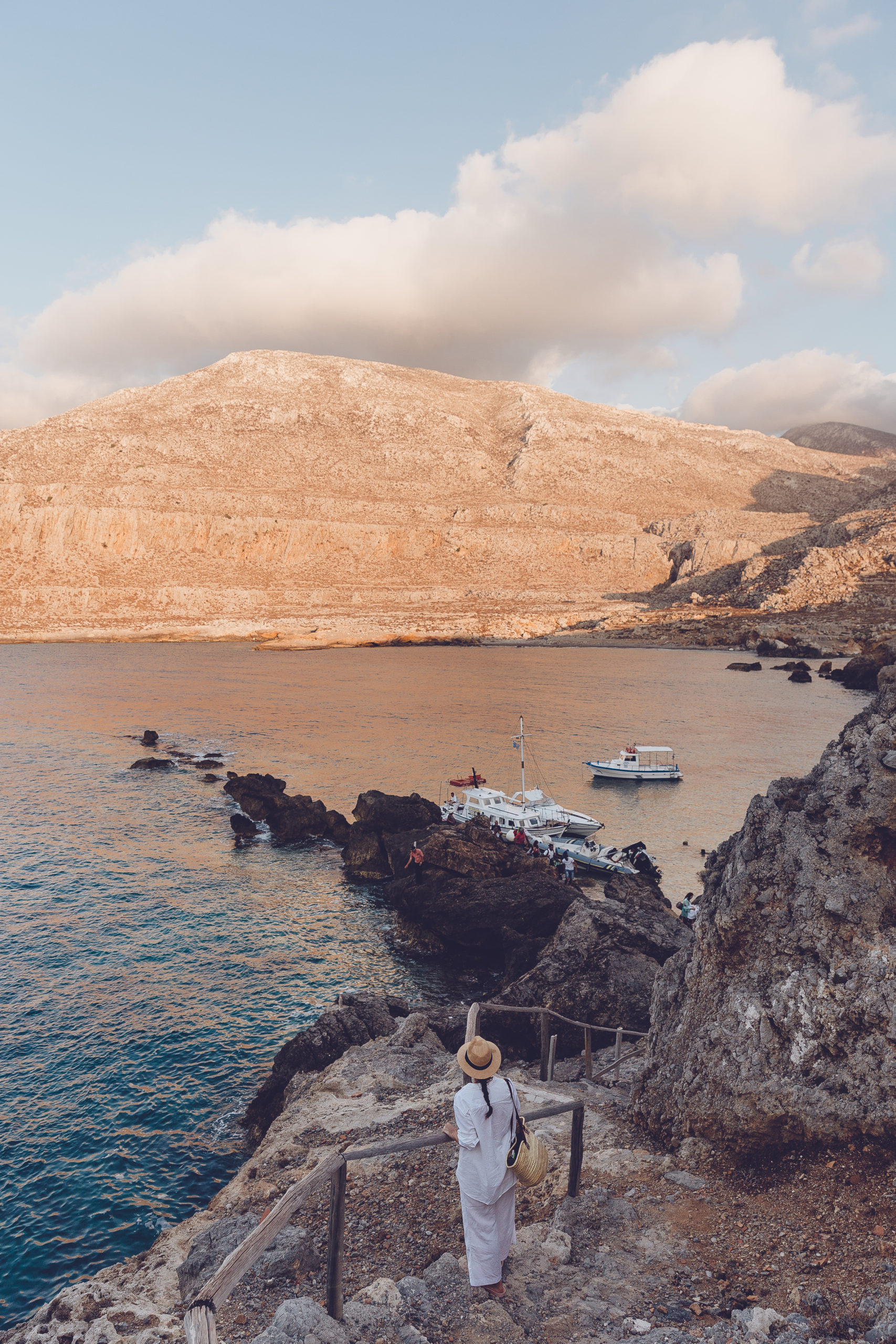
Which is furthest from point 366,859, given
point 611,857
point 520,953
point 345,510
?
point 345,510

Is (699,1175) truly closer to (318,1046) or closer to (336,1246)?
(336,1246)

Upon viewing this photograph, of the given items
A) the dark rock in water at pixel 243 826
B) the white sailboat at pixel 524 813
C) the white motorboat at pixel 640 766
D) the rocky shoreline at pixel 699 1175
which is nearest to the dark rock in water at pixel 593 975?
the rocky shoreline at pixel 699 1175

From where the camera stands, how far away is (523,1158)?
5.24 m

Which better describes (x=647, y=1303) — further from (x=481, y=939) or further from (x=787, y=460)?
(x=787, y=460)

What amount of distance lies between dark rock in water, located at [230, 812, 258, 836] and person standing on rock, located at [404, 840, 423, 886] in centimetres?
769

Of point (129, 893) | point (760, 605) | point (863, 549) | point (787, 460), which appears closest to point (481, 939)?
point (129, 893)

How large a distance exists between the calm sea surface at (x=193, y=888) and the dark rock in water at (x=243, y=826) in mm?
729

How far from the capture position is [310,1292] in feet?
20.3

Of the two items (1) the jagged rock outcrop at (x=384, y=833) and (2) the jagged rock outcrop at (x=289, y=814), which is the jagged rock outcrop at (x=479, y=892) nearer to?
(1) the jagged rock outcrop at (x=384, y=833)

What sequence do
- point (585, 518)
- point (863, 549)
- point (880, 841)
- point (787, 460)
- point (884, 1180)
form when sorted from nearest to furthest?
point (884, 1180)
point (880, 841)
point (863, 549)
point (585, 518)
point (787, 460)

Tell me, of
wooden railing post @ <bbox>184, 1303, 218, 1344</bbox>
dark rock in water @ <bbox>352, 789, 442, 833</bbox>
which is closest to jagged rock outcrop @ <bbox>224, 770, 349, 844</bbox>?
dark rock in water @ <bbox>352, 789, 442, 833</bbox>

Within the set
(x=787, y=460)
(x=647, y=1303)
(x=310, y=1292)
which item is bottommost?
(x=310, y=1292)

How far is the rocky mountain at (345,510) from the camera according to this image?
396ft

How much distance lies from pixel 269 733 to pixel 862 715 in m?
42.5
